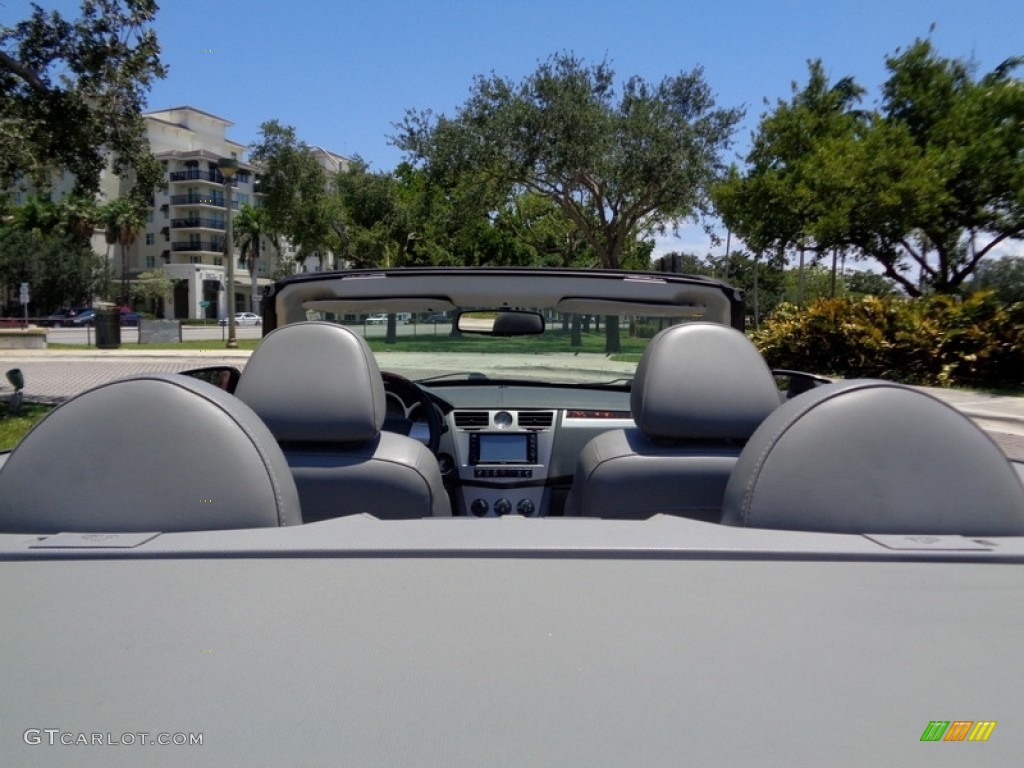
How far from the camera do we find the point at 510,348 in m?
4.90

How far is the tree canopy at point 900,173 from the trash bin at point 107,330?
21983 mm

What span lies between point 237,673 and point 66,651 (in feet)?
0.98

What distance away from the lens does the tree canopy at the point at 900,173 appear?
22219 millimetres

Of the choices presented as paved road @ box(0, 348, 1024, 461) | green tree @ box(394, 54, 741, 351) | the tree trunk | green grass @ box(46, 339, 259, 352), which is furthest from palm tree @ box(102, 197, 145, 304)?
the tree trunk

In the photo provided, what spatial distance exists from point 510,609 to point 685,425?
4.54ft

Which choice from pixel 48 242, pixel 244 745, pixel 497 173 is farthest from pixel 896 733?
pixel 48 242

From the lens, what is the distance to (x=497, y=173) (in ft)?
85.8

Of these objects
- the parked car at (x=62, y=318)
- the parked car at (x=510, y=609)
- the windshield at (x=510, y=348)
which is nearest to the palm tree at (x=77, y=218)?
the parked car at (x=62, y=318)

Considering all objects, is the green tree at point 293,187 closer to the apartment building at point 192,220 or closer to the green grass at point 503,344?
the apartment building at point 192,220

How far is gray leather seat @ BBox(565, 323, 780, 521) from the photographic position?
2707mm

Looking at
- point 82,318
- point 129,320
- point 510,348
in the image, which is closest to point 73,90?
point 510,348

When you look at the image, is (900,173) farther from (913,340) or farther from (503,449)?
(503,449)

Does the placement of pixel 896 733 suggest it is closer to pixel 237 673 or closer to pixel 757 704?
pixel 757 704

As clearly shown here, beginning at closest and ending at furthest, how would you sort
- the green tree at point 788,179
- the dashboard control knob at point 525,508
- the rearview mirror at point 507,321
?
the rearview mirror at point 507,321, the dashboard control knob at point 525,508, the green tree at point 788,179
